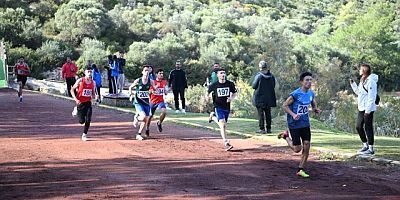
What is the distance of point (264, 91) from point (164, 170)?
621 cm

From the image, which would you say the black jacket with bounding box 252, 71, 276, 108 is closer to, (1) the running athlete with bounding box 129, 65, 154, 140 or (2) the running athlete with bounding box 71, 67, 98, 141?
(1) the running athlete with bounding box 129, 65, 154, 140

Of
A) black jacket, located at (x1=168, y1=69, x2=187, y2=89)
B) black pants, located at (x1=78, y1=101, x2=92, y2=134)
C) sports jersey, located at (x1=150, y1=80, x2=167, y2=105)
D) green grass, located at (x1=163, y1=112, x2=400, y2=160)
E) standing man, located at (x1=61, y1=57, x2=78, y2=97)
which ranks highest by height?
standing man, located at (x1=61, y1=57, x2=78, y2=97)

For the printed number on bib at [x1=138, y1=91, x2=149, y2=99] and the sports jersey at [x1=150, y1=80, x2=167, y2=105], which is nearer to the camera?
the printed number on bib at [x1=138, y1=91, x2=149, y2=99]

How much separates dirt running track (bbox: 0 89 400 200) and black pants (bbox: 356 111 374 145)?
973 millimetres

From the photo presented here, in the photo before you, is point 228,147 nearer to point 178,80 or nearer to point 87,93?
point 87,93

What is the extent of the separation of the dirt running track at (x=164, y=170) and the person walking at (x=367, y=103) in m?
0.98

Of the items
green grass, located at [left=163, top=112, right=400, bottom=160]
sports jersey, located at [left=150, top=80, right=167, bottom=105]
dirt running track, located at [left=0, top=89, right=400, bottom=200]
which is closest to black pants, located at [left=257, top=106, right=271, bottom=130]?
green grass, located at [left=163, top=112, right=400, bottom=160]

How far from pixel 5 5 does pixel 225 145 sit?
162 feet

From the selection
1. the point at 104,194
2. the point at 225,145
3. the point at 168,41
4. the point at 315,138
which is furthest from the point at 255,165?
the point at 168,41

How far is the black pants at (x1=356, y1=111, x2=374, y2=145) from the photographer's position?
11.2 m

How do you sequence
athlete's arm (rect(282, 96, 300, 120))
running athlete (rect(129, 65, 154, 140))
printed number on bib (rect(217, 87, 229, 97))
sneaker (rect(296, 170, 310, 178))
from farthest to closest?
running athlete (rect(129, 65, 154, 140)), printed number on bib (rect(217, 87, 229, 97)), athlete's arm (rect(282, 96, 300, 120)), sneaker (rect(296, 170, 310, 178))

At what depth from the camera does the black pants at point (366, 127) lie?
443 inches

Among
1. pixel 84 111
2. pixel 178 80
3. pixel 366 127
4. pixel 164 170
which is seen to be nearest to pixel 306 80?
pixel 366 127

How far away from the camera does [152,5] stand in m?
70.4
